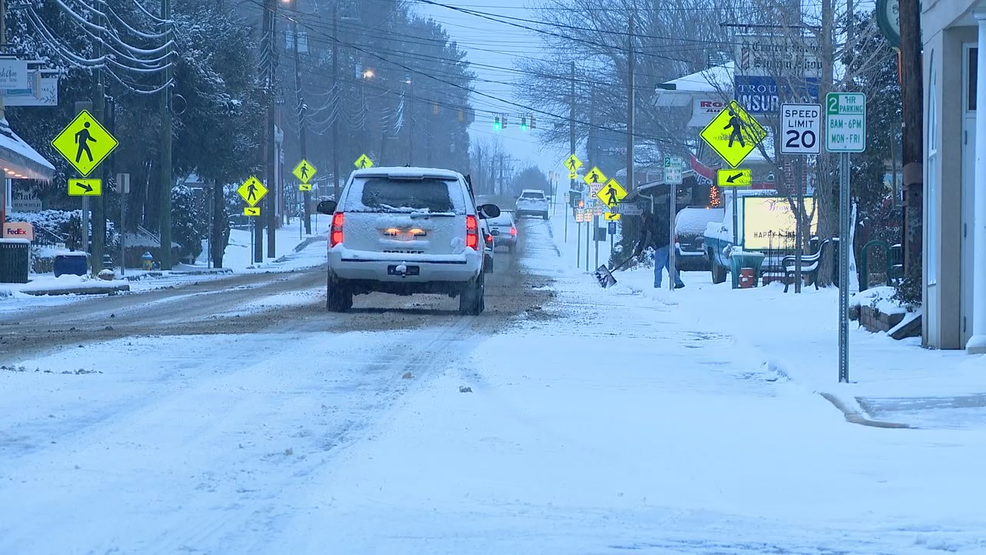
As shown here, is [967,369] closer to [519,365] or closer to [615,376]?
[615,376]

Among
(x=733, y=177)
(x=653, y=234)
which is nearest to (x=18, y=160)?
(x=653, y=234)

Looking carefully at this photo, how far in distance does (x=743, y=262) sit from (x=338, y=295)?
14011mm

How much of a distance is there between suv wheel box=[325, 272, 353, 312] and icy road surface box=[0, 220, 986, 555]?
4.47 m

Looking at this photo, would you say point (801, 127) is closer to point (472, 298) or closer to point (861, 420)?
point (861, 420)

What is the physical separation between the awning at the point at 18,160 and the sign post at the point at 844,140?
970 inches

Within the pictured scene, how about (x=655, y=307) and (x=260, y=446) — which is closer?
(x=260, y=446)

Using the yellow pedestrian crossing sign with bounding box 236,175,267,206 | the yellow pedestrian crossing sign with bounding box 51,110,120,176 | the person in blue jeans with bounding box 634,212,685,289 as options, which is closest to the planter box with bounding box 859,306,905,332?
the person in blue jeans with bounding box 634,212,685,289

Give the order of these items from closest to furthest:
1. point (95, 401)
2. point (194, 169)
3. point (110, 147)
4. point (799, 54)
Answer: point (95, 401), point (799, 54), point (110, 147), point (194, 169)

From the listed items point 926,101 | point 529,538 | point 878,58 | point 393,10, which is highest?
point 393,10

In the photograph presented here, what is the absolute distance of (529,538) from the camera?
615cm

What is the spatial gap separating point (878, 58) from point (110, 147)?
1608cm

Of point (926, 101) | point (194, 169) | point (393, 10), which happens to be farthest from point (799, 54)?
point (393, 10)

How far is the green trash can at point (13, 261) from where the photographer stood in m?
30.2

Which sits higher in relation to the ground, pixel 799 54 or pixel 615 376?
pixel 799 54
